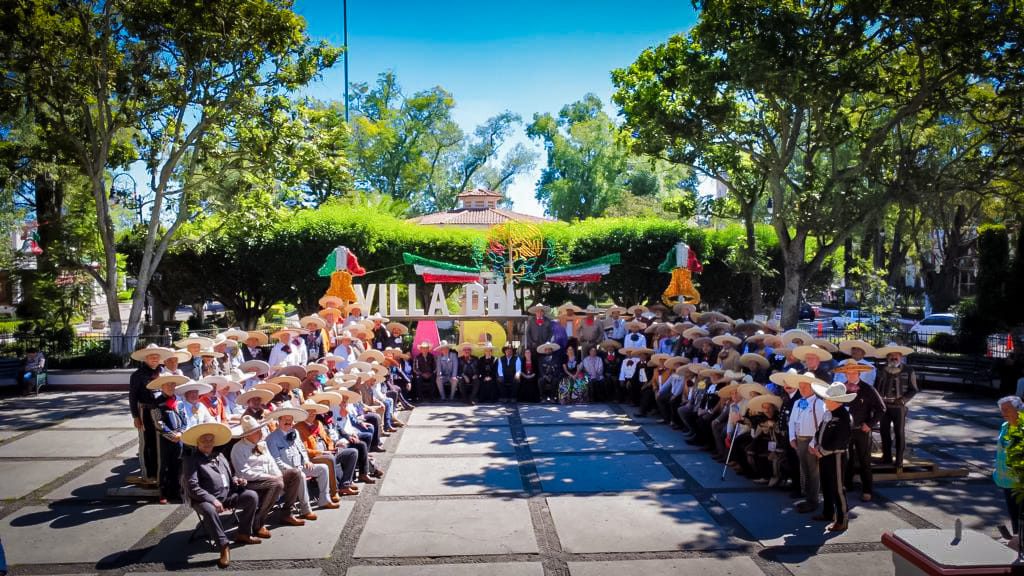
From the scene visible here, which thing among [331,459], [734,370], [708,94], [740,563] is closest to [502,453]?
[331,459]

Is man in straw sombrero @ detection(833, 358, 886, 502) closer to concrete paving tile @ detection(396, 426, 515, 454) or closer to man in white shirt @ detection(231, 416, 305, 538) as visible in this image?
concrete paving tile @ detection(396, 426, 515, 454)

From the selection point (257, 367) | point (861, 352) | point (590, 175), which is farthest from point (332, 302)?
point (590, 175)

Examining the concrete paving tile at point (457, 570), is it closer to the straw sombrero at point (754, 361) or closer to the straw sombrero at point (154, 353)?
the straw sombrero at point (154, 353)

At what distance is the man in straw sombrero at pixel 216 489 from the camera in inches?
297

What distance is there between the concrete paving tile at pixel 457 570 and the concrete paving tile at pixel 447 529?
290mm

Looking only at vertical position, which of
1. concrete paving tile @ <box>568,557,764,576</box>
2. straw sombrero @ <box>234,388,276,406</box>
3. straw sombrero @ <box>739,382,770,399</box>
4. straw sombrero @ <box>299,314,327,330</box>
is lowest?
concrete paving tile @ <box>568,557,764,576</box>

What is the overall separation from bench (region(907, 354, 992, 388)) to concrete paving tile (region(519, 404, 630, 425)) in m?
8.12

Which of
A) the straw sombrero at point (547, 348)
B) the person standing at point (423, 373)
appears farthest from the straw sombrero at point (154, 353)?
the straw sombrero at point (547, 348)

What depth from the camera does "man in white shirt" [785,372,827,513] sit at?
9023mm

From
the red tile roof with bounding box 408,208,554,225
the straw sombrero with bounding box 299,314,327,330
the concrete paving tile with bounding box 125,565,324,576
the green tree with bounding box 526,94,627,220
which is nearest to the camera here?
the concrete paving tile with bounding box 125,565,324,576

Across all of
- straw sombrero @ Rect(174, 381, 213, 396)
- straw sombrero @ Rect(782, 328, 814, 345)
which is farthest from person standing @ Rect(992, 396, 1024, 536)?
straw sombrero @ Rect(174, 381, 213, 396)

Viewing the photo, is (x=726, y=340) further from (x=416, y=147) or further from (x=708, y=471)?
(x=416, y=147)

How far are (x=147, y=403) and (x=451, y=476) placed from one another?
430 cm

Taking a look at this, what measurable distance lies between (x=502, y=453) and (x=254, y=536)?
4.65m
